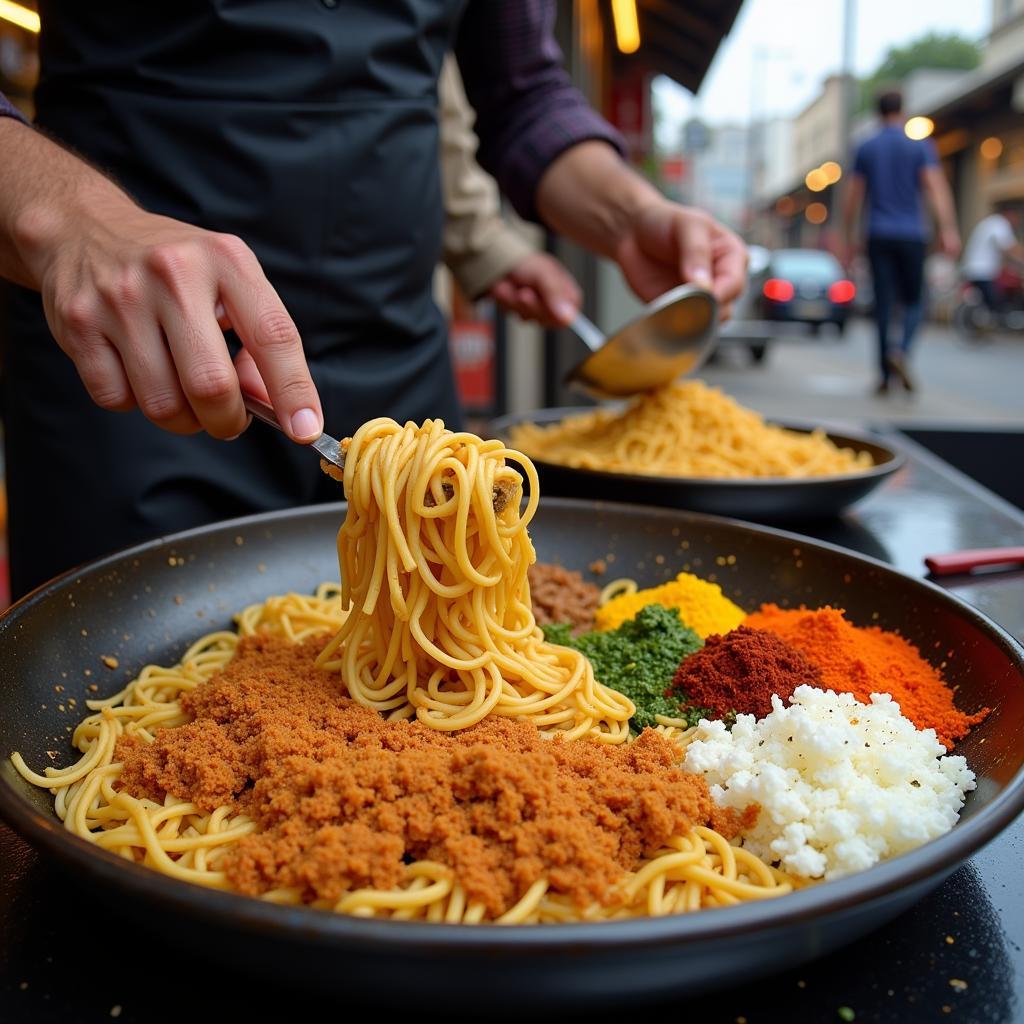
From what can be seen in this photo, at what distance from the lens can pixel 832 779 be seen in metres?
1.07

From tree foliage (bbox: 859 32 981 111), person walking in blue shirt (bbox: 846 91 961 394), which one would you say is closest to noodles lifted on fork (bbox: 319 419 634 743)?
person walking in blue shirt (bbox: 846 91 961 394)

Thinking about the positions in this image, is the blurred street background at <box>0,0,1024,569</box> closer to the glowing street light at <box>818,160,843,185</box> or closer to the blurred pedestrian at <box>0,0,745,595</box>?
the blurred pedestrian at <box>0,0,745,595</box>

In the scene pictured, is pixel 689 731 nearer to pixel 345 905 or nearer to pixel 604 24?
pixel 345 905

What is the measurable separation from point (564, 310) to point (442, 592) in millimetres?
1639

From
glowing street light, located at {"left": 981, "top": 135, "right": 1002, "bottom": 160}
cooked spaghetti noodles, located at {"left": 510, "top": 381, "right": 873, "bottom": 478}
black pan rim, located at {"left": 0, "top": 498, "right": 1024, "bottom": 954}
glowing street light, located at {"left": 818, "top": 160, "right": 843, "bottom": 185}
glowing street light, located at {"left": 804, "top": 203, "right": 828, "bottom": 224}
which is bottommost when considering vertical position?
glowing street light, located at {"left": 804, "top": 203, "right": 828, "bottom": 224}

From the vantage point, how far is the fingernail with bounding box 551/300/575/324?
2896 mm

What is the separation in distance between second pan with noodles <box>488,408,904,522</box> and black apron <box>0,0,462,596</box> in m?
0.56

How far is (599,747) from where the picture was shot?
123 centimetres

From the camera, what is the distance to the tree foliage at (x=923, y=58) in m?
72.3

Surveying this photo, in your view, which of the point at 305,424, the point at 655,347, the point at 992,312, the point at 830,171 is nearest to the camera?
the point at 305,424

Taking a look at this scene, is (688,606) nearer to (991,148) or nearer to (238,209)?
(238,209)

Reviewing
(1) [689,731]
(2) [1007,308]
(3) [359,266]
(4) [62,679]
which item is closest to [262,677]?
(4) [62,679]

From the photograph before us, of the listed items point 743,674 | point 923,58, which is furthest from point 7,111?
point 923,58

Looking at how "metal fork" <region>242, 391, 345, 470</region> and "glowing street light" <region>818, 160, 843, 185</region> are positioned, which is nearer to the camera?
"metal fork" <region>242, 391, 345, 470</region>
